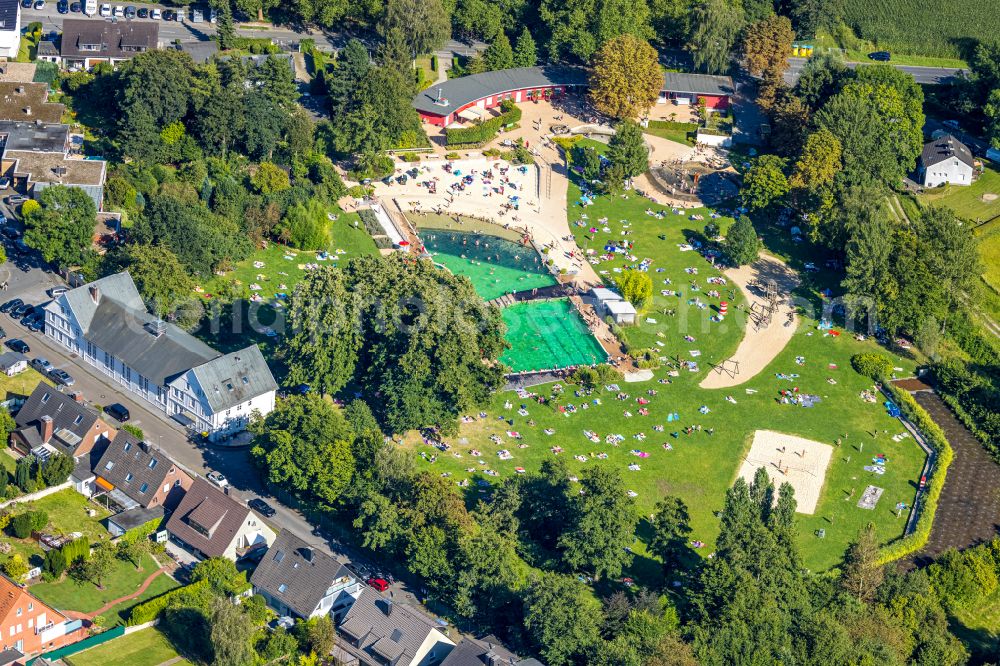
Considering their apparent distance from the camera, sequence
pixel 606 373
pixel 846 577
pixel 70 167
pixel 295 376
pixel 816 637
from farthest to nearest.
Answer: pixel 70 167 < pixel 606 373 < pixel 295 376 < pixel 846 577 < pixel 816 637

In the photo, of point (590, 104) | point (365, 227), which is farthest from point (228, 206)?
point (590, 104)

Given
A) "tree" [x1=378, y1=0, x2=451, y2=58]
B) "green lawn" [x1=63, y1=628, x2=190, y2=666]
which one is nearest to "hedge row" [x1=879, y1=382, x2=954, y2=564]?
"green lawn" [x1=63, y1=628, x2=190, y2=666]

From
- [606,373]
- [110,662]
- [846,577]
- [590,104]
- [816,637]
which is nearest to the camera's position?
[110,662]

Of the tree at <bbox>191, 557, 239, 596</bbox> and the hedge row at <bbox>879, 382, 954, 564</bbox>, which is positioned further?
the hedge row at <bbox>879, 382, 954, 564</bbox>

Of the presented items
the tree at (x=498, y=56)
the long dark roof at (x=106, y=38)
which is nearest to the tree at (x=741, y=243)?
the tree at (x=498, y=56)

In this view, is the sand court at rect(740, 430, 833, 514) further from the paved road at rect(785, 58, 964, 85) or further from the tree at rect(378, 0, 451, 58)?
the tree at rect(378, 0, 451, 58)

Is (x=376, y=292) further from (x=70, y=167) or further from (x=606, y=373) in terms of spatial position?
(x=70, y=167)
